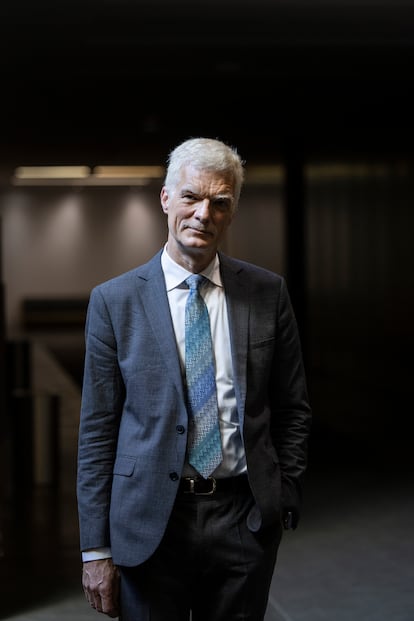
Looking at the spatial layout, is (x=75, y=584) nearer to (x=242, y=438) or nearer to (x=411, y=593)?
(x=411, y=593)

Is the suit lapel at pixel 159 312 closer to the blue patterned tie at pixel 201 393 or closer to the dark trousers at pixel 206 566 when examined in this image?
the blue patterned tie at pixel 201 393

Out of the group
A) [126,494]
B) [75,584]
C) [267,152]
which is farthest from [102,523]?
[267,152]

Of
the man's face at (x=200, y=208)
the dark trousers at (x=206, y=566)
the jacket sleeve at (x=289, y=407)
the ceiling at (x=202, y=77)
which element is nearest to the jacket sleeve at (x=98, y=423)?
the dark trousers at (x=206, y=566)

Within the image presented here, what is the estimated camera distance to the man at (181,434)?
2098 mm

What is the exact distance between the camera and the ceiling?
505 centimetres

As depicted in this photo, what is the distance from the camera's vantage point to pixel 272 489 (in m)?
2.17

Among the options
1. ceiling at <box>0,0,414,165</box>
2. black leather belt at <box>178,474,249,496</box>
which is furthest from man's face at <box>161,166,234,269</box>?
ceiling at <box>0,0,414,165</box>

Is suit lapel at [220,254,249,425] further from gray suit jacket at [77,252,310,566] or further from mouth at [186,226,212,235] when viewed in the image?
mouth at [186,226,212,235]

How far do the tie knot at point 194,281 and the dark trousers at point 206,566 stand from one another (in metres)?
0.48

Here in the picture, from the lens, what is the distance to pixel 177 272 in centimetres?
221

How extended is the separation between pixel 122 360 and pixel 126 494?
31 centimetres

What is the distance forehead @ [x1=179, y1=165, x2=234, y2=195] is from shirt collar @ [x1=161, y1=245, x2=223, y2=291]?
0.70ft

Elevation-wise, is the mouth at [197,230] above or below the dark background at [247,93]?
below

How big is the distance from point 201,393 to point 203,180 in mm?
476
